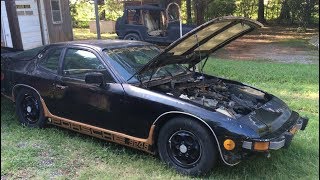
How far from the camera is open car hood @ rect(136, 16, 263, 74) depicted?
170 inches

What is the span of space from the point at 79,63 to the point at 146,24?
11.0 metres

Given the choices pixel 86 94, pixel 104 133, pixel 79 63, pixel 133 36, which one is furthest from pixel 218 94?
pixel 133 36

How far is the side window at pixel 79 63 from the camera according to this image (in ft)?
16.0

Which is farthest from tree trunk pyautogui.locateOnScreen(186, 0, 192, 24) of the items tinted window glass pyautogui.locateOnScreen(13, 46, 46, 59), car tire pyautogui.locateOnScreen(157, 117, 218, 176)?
car tire pyautogui.locateOnScreen(157, 117, 218, 176)

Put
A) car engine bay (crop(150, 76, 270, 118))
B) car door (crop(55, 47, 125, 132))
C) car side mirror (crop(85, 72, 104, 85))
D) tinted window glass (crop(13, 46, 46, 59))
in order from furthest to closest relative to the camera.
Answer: tinted window glass (crop(13, 46, 46, 59))
car door (crop(55, 47, 125, 132))
car side mirror (crop(85, 72, 104, 85))
car engine bay (crop(150, 76, 270, 118))

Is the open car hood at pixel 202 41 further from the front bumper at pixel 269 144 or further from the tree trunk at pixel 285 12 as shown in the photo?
the tree trunk at pixel 285 12

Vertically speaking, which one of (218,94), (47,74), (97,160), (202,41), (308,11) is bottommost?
(97,160)

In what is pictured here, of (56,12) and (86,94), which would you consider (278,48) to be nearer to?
(56,12)

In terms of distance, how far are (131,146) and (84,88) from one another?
3.11ft

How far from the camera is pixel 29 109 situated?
5543 mm

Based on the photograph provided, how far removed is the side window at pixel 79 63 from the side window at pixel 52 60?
17cm

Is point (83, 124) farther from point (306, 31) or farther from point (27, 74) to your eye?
point (306, 31)

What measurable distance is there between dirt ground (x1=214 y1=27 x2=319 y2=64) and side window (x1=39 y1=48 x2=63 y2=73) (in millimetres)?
9244

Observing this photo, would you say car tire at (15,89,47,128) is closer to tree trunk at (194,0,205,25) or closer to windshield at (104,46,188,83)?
windshield at (104,46,188,83)
